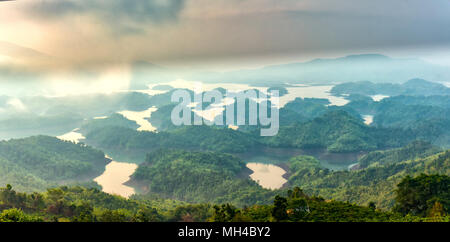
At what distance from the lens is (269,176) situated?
1402 cm

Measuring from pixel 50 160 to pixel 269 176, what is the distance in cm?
971

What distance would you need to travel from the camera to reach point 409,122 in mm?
25438

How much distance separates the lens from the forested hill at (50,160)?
13562 mm

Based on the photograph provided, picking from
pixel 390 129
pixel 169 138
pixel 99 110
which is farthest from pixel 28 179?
pixel 390 129

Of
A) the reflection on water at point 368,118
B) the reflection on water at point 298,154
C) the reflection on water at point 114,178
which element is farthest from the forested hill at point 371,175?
the reflection on water at point 368,118

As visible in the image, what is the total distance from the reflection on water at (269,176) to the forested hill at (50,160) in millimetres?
6890

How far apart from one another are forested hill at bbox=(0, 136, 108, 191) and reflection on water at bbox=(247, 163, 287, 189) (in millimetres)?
6890

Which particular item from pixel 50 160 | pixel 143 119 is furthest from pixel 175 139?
pixel 143 119

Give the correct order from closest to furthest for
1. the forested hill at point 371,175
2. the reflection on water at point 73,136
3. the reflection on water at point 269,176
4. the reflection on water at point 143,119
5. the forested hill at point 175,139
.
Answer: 1. the forested hill at point 371,175
2. the reflection on water at point 269,176
3. the reflection on water at point 73,136
4. the forested hill at point 175,139
5. the reflection on water at point 143,119

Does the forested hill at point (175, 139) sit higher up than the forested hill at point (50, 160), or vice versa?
the forested hill at point (175, 139)

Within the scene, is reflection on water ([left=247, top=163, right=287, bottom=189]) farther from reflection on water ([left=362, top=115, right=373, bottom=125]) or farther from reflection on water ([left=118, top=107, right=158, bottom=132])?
reflection on water ([left=362, top=115, right=373, bottom=125])

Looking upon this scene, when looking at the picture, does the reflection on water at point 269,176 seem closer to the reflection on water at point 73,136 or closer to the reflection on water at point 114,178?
the reflection on water at point 114,178

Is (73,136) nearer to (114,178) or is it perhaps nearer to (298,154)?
(114,178)
